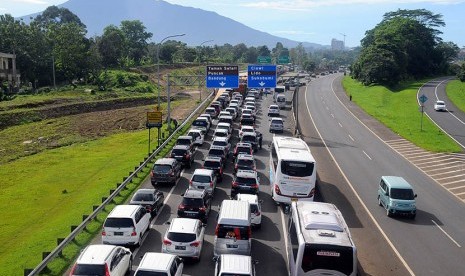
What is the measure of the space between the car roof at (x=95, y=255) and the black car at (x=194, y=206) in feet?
22.1

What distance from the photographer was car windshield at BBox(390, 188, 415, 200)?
27273 millimetres

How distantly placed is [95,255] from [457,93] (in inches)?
3245

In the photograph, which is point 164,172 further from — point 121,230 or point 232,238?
point 232,238

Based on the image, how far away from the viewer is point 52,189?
112 ft

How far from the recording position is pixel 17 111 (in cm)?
6844

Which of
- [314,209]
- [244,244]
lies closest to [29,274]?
[244,244]

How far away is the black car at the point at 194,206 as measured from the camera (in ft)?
79.3

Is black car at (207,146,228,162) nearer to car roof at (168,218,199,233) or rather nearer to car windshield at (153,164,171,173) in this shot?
car windshield at (153,164,171,173)

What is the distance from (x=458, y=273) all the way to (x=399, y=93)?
2890 inches

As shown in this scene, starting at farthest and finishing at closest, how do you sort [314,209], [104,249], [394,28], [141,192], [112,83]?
[394,28] → [112,83] → [141,192] → [314,209] → [104,249]

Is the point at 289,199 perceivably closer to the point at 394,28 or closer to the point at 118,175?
the point at 118,175

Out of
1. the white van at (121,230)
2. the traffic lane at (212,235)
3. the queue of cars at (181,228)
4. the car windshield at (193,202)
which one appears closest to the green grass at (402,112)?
the traffic lane at (212,235)

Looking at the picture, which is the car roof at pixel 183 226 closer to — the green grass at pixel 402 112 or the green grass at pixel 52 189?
the green grass at pixel 52 189

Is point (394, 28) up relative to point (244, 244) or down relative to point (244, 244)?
up
